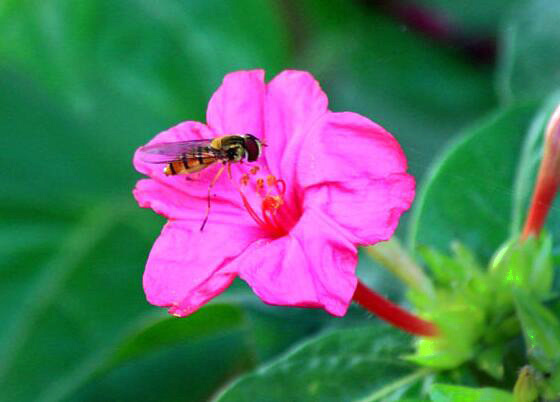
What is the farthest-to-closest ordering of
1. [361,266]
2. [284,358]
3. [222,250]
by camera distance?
[361,266], [284,358], [222,250]

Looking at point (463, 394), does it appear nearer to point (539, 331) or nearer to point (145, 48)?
point (539, 331)

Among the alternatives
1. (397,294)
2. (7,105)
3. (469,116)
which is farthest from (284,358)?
(7,105)

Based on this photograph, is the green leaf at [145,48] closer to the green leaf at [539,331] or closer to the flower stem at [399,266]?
the flower stem at [399,266]

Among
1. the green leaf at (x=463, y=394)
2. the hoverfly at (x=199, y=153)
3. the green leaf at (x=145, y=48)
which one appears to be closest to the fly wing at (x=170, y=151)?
the hoverfly at (x=199, y=153)

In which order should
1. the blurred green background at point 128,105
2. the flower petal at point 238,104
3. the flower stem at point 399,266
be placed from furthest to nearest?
the blurred green background at point 128,105 → the flower stem at point 399,266 → the flower petal at point 238,104

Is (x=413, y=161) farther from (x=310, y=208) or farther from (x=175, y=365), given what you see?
(x=175, y=365)

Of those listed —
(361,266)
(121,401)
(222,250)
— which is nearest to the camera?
(222,250)

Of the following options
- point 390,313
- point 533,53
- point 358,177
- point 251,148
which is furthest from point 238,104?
point 533,53

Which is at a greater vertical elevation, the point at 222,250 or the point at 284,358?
the point at 222,250
